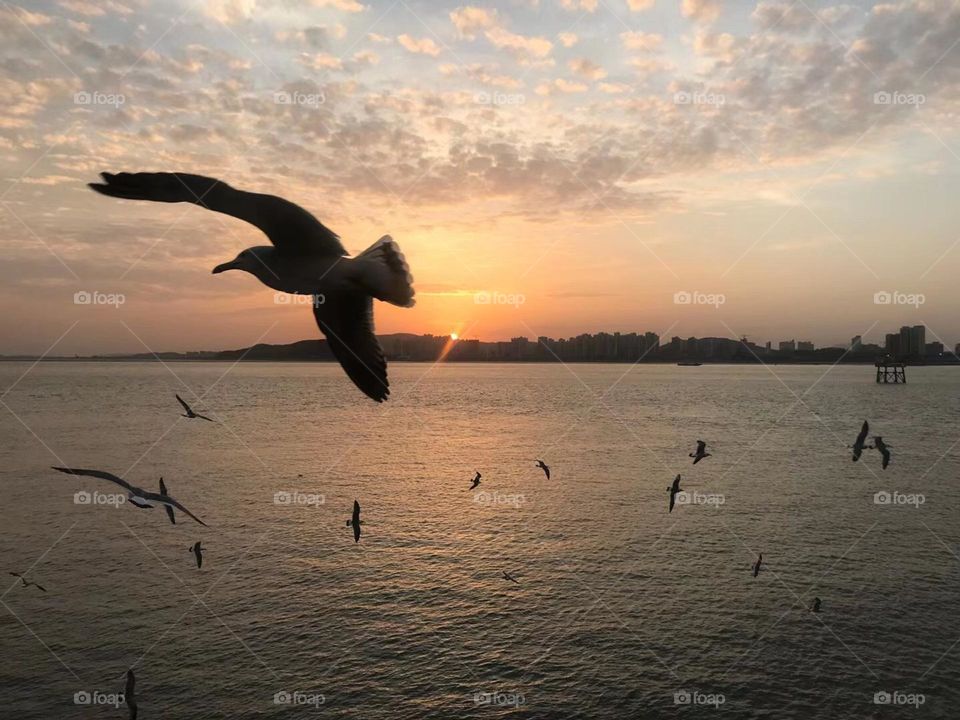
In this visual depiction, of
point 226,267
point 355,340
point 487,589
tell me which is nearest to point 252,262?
point 226,267

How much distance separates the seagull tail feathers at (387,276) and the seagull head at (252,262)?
533mm

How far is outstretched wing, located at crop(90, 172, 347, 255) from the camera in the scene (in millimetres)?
3711

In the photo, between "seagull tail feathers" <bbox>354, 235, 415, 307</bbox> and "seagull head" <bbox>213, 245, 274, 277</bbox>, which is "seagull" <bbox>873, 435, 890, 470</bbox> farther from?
"seagull head" <bbox>213, 245, 274, 277</bbox>

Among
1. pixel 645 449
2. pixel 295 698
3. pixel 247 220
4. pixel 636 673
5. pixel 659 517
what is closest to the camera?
pixel 247 220

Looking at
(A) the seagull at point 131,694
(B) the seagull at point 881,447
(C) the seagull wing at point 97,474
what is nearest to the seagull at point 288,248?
(C) the seagull wing at point 97,474

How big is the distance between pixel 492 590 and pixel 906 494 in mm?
49683

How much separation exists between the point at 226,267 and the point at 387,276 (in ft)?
3.04

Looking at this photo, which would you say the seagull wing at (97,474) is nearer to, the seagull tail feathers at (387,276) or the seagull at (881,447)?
the seagull tail feathers at (387,276)

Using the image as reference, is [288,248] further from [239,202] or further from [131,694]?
[131,694]

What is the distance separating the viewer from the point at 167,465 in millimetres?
89938

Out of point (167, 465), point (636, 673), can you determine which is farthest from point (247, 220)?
point (167, 465)

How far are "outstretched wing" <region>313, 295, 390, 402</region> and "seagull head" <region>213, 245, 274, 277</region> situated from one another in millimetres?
1619

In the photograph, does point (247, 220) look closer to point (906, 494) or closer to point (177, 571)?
point (177, 571)

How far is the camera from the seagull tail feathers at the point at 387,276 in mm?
4047
